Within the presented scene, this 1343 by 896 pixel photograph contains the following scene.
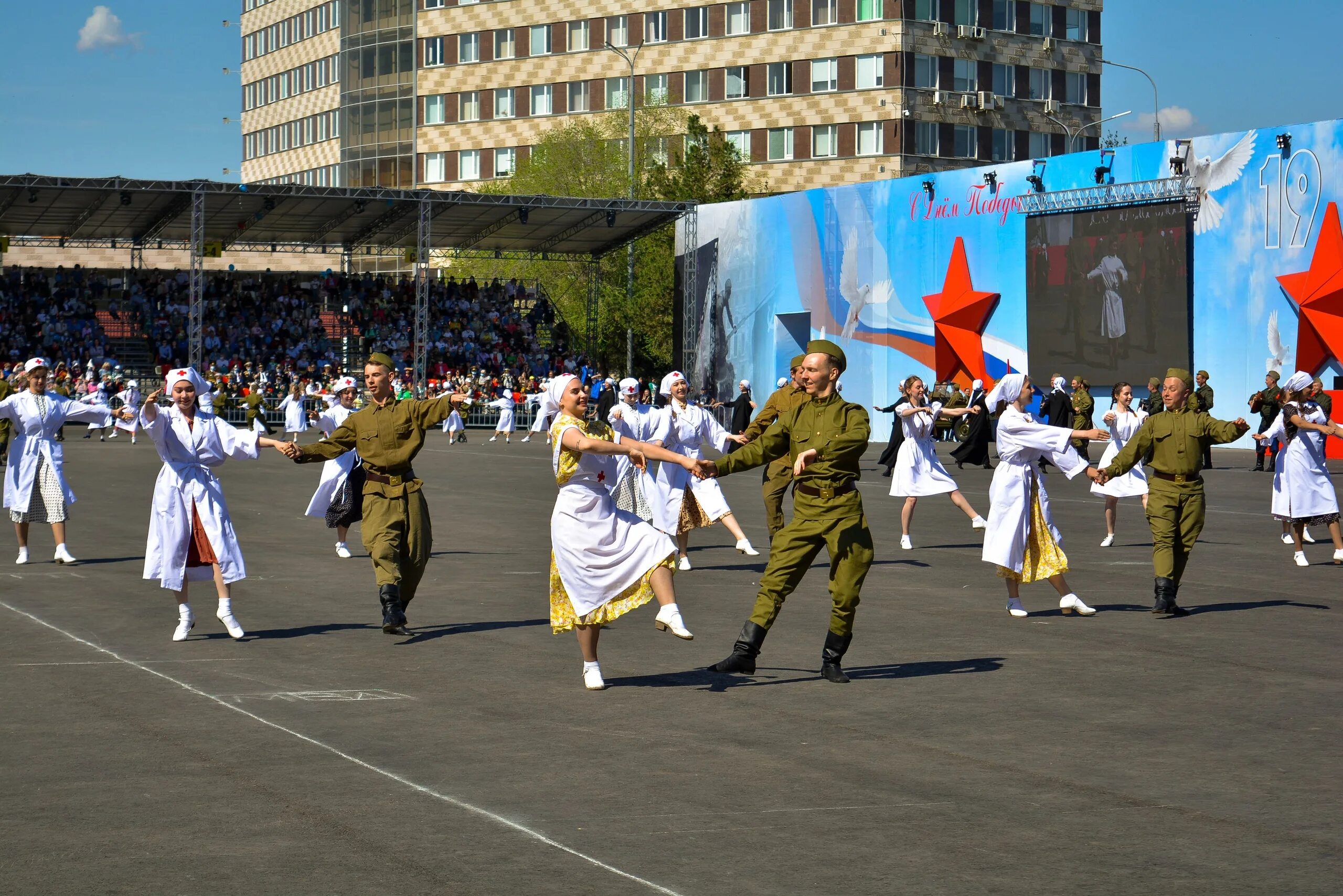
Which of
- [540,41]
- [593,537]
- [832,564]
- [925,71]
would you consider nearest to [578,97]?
[540,41]

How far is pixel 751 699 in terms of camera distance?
9188mm

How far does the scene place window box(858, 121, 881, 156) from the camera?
260ft

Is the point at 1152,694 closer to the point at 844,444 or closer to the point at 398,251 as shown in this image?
the point at 844,444

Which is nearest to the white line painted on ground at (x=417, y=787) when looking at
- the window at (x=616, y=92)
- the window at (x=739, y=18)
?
the window at (x=739, y=18)

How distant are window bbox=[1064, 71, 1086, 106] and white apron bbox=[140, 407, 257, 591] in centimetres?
7729

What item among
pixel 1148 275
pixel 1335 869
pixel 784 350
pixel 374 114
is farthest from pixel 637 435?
pixel 374 114

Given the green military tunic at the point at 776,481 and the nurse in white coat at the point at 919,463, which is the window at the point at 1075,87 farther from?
the green military tunic at the point at 776,481

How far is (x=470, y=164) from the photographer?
304 feet

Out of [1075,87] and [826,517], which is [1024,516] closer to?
[826,517]

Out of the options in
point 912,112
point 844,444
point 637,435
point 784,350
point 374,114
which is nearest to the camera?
point 844,444

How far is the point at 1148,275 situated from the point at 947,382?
7323mm

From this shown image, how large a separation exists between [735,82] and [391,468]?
7331 cm

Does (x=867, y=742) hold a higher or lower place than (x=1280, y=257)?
lower

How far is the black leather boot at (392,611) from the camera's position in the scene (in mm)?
11430
